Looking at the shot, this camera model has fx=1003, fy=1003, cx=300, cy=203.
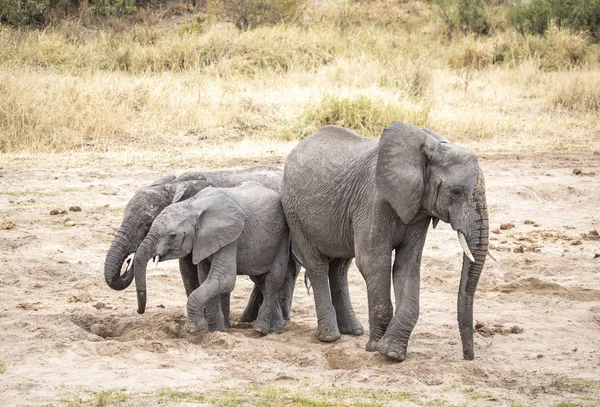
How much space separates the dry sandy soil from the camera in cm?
568

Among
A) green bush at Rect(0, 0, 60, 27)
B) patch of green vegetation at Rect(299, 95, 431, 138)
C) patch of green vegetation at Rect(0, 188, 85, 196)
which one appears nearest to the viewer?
patch of green vegetation at Rect(0, 188, 85, 196)

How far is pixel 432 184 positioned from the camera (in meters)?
6.19

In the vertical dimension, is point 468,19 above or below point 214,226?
below

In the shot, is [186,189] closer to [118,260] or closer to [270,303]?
[118,260]

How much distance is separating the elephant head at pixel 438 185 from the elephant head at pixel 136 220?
1.78m

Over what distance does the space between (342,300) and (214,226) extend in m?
1.20

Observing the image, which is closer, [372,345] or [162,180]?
[372,345]

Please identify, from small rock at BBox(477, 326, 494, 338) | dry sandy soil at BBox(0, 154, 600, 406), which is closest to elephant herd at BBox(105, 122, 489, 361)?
dry sandy soil at BBox(0, 154, 600, 406)

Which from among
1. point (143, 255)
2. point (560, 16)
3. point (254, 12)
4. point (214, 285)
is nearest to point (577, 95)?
point (560, 16)

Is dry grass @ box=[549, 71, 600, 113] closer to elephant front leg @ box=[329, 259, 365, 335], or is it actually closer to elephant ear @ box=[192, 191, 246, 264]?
elephant front leg @ box=[329, 259, 365, 335]

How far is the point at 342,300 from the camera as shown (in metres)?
7.44

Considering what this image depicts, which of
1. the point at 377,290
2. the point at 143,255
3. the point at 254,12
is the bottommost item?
the point at 254,12

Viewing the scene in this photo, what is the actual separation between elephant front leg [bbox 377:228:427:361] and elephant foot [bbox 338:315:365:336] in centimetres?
93

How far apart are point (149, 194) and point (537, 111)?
36.9 feet
